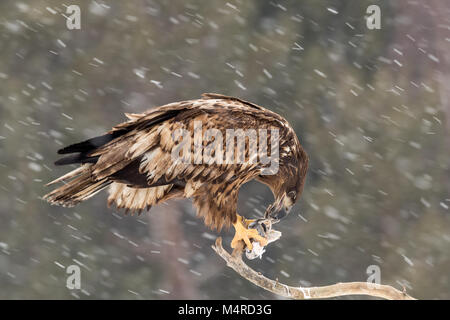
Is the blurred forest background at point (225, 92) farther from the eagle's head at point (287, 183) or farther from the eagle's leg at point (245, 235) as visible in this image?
the eagle's leg at point (245, 235)

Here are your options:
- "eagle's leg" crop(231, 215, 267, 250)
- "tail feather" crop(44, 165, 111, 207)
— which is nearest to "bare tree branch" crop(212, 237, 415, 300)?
"eagle's leg" crop(231, 215, 267, 250)

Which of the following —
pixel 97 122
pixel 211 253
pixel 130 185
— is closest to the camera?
pixel 130 185

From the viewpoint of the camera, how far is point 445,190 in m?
11.3

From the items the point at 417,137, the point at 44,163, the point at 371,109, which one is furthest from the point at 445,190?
the point at 44,163

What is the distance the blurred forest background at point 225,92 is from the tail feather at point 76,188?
5.87 m

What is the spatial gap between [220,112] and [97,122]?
5.93 meters

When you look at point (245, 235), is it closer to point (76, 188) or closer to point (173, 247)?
point (76, 188)

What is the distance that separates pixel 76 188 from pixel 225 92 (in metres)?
5.99

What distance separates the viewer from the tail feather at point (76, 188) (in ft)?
Result: 16.3

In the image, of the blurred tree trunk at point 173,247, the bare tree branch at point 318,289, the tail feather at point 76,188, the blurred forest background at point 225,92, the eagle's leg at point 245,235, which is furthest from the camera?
the blurred tree trunk at point 173,247

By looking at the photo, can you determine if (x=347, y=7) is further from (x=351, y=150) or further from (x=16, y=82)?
(x=16, y=82)

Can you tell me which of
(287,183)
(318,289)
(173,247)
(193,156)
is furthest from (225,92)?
(318,289)

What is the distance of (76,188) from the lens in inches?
196

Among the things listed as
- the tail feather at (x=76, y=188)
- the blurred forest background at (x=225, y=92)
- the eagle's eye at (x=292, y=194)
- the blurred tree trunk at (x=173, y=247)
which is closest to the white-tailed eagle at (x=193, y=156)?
the tail feather at (x=76, y=188)
